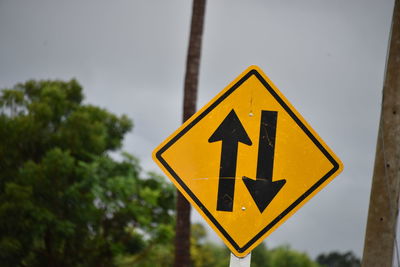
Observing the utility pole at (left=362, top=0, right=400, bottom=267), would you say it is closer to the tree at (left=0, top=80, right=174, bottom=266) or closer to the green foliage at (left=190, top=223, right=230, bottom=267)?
the tree at (left=0, top=80, right=174, bottom=266)

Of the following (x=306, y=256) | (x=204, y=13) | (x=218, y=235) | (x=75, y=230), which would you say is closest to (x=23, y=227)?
(x=75, y=230)

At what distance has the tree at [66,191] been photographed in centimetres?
1680

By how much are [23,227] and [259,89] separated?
15.0m

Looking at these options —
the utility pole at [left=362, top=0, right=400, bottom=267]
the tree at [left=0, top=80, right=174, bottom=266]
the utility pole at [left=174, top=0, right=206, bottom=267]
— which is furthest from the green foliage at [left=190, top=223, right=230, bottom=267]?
the utility pole at [left=362, top=0, right=400, bottom=267]

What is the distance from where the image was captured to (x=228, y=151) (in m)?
3.49

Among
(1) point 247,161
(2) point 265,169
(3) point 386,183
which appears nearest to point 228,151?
(1) point 247,161

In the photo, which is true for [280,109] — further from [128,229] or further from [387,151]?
[128,229]

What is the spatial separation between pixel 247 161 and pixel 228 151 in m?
0.16

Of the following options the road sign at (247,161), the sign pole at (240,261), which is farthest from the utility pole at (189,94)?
the sign pole at (240,261)

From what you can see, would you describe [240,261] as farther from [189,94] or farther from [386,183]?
[189,94]

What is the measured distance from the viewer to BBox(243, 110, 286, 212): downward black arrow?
3.38 meters

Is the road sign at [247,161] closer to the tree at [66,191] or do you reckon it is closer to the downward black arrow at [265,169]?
the downward black arrow at [265,169]

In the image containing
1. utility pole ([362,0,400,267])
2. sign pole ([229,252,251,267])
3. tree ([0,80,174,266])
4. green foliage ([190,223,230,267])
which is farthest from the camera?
green foliage ([190,223,230,267])

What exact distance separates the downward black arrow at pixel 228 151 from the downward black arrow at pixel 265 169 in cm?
12
